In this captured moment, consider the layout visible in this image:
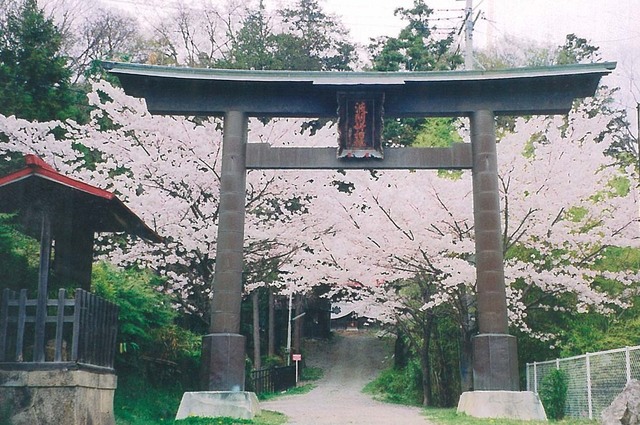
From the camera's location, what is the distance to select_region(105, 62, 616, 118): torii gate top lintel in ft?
45.5

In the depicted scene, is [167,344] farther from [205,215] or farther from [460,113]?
[460,113]

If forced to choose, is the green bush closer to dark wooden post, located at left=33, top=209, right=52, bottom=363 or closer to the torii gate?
the torii gate

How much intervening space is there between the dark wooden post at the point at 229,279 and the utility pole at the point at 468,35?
13.0m

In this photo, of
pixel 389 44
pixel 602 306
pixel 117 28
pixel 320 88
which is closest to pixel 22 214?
pixel 320 88

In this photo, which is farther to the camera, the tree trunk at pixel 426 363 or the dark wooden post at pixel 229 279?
the tree trunk at pixel 426 363

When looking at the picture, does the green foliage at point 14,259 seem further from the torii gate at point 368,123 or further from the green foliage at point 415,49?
the green foliage at point 415,49

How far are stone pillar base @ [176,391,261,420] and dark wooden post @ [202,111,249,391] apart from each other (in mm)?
218

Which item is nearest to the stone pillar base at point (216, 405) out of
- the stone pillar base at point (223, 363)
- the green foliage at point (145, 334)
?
the stone pillar base at point (223, 363)

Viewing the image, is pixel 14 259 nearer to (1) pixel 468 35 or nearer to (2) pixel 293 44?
(1) pixel 468 35

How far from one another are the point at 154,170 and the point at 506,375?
34.7ft

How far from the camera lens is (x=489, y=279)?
1334 centimetres

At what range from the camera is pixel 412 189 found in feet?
60.2

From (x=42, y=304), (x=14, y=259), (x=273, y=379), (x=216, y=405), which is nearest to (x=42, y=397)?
(x=42, y=304)

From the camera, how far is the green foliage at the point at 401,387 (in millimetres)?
24938
